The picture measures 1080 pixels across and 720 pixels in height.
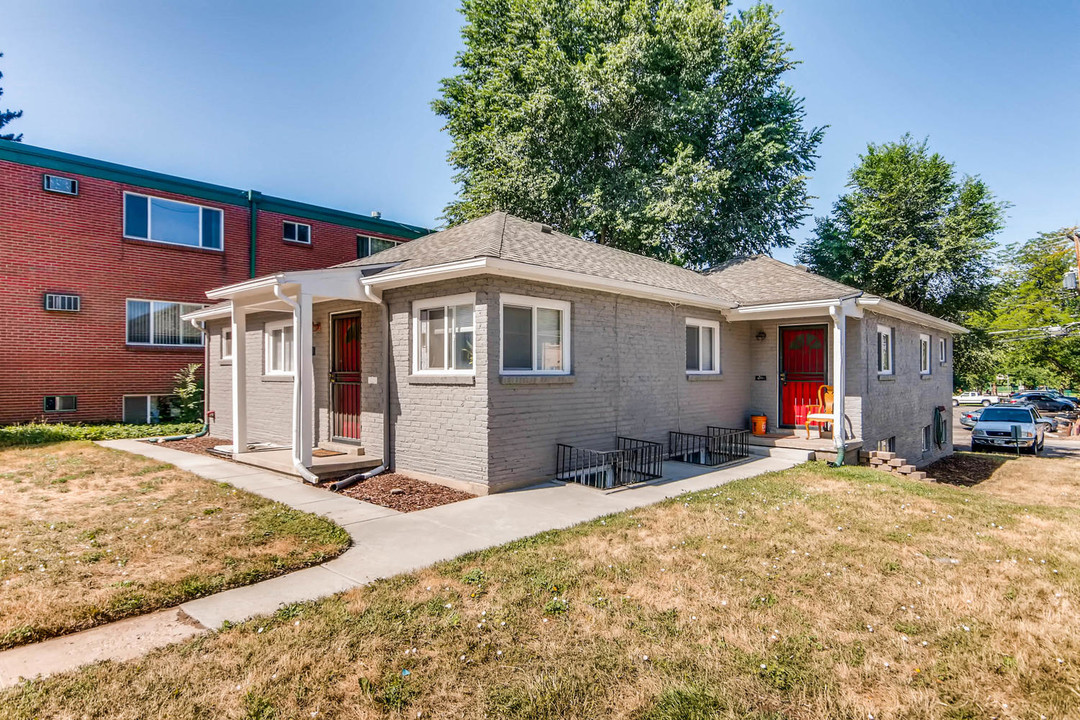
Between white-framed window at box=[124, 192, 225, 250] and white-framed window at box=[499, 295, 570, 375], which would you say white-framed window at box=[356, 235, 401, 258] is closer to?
white-framed window at box=[124, 192, 225, 250]

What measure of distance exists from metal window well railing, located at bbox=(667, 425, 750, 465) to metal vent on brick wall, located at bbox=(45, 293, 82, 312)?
14.9 meters

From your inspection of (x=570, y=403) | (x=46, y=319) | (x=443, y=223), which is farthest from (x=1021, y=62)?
(x=46, y=319)

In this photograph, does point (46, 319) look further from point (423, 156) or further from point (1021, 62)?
point (1021, 62)

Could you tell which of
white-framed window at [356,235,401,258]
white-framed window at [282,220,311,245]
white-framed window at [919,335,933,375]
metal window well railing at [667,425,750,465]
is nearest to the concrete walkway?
metal window well railing at [667,425,750,465]

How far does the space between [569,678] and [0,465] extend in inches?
418

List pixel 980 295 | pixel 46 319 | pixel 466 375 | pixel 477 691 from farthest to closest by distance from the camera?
1. pixel 980 295
2. pixel 46 319
3. pixel 466 375
4. pixel 477 691

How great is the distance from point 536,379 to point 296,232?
13728 millimetres

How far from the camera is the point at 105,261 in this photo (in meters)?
14.2

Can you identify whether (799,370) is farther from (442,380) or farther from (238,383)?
(238,383)

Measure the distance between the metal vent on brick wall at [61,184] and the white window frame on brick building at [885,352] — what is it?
64.3 ft

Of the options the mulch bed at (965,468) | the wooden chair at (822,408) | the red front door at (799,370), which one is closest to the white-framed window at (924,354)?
the mulch bed at (965,468)

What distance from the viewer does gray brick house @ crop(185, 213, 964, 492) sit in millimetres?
7590

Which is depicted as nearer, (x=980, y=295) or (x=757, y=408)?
(x=757, y=408)

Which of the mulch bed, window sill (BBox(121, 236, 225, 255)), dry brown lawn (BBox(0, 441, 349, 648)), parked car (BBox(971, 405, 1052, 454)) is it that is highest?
window sill (BBox(121, 236, 225, 255))
